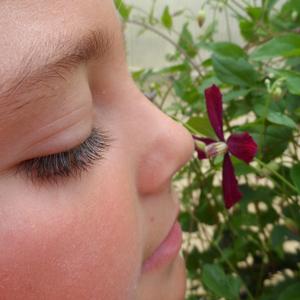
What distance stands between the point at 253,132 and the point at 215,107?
11cm

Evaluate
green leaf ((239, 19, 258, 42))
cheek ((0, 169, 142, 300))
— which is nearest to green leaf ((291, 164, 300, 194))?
cheek ((0, 169, 142, 300))

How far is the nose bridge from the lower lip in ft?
0.24

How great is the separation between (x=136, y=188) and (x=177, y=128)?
0.26ft

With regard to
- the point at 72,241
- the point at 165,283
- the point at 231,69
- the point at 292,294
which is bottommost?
the point at 292,294

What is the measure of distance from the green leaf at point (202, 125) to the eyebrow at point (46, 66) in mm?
288

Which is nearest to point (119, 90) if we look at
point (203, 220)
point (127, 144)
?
point (127, 144)

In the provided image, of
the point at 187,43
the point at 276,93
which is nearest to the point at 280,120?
the point at 276,93

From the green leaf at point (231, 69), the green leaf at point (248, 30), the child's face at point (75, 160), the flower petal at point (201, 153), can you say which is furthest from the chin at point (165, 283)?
the green leaf at point (248, 30)

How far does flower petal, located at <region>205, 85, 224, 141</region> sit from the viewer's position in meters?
0.63

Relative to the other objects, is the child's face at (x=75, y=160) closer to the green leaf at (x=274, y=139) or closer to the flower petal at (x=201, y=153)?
the flower petal at (x=201, y=153)

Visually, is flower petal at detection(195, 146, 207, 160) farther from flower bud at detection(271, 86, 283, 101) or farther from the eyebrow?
the eyebrow

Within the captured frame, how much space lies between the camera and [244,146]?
64 cm

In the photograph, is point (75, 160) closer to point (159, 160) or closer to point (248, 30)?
point (159, 160)

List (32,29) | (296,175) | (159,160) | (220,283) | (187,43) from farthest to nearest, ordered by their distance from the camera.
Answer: (187,43), (220,283), (296,175), (159,160), (32,29)
